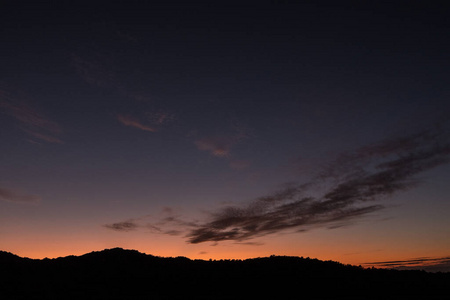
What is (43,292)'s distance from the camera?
28.2 meters

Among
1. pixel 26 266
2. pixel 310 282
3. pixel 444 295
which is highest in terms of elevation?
pixel 26 266

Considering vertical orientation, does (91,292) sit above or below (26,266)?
below

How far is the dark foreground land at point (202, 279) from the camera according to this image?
2761cm

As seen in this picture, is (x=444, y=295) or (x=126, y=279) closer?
(x=444, y=295)

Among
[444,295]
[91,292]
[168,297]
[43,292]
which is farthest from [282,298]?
[43,292]

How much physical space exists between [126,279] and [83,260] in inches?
342

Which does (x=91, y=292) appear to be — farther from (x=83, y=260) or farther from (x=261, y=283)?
(x=261, y=283)

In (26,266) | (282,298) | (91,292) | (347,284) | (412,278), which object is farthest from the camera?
(26,266)

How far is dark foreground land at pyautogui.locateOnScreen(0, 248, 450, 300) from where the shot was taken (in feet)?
90.6

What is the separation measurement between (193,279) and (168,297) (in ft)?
14.0

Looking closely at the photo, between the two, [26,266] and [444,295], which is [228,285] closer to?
[444,295]

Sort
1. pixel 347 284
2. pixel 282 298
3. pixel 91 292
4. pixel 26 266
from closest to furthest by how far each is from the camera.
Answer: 1. pixel 282 298
2. pixel 91 292
3. pixel 347 284
4. pixel 26 266

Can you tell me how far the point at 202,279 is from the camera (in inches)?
1214

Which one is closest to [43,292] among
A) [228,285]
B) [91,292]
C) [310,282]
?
[91,292]
